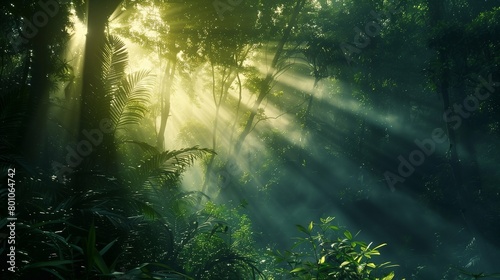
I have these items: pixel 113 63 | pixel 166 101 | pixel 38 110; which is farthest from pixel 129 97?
pixel 166 101

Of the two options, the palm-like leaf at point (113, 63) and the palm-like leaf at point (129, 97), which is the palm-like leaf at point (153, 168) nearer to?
the palm-like leaf at point (129, 97)

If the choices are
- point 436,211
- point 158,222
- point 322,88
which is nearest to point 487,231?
point 436,211

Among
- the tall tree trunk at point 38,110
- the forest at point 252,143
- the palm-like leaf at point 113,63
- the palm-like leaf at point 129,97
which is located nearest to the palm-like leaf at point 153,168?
the forest at point 252,143

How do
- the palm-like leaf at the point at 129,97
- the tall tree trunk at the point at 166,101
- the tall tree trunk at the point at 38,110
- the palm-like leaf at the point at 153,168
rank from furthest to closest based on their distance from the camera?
1. the tall tree trunk at the point at 166,101
2. the palm-like leaf at the point at 129,97
3. the palm-like leaf at the point at 153,168
4. the tall tree trunk at the point at 38,110

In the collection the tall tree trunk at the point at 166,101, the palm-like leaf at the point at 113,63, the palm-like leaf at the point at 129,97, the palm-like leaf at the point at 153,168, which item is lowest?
the palm-like leaf at the point at 153,168

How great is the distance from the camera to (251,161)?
31.1 meters

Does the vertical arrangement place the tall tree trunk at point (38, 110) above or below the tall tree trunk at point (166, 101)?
below

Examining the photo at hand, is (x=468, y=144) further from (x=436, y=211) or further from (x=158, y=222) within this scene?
(x=158, y=222)

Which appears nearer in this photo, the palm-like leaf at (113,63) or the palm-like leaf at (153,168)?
the palm-like leaf at (153,168)

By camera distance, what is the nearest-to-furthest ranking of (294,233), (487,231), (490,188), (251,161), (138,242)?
(138,242)
(487,231)
(490,188)
(294,233)
(251,161)

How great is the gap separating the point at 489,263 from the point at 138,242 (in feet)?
41.8

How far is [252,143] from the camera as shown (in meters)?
31.8

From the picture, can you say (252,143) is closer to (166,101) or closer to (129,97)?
(166,101)

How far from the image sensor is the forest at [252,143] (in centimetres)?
406
